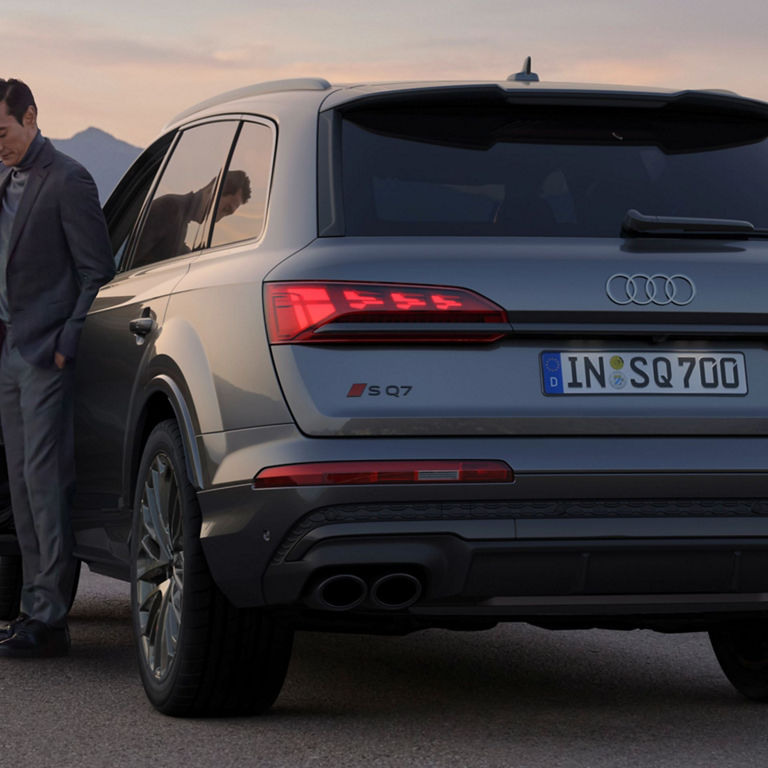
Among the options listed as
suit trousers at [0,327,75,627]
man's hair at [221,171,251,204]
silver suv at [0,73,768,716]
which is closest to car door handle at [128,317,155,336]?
silver suv at [0,73,768,716]

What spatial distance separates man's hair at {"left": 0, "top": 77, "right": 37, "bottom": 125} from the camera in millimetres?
6961

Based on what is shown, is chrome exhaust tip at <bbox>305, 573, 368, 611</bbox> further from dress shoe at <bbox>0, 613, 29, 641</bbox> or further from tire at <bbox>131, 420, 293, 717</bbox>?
dress shoe at <bbox>0, 613, 29, 641</bbox>

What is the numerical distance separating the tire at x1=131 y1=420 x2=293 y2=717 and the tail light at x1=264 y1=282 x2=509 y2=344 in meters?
0.80

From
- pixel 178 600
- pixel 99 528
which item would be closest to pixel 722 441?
pixel 178 600

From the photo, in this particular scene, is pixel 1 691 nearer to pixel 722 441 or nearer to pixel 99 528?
pixel 99 528

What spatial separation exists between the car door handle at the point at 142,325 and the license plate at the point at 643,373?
157 cm

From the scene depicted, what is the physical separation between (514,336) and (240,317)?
2.53 feet

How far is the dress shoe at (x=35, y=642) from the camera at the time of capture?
6.75 meters

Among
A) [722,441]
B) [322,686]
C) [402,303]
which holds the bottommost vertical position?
[322,686]

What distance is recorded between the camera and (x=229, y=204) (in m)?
5.54

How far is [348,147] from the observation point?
16.5 ft

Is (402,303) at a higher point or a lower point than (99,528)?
higher

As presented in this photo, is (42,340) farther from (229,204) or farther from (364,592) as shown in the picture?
(364,592)

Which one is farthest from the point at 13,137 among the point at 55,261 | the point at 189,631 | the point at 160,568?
the point at 189,631
